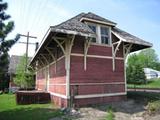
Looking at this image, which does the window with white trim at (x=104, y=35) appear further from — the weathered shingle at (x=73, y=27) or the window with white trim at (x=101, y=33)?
the weathered shingle at (x=73, y=27)

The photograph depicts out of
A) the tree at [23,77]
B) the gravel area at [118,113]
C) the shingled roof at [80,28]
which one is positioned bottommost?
the gravel area at [118,113]

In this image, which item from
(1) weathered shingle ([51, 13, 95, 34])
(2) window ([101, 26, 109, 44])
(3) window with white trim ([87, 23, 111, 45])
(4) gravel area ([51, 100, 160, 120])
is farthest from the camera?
(2) window ([101, 26, 109, 44])

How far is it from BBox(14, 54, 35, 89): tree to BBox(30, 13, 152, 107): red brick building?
15936 millimetres

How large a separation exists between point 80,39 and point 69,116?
Answer: 5151 mm

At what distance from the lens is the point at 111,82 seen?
14633mm

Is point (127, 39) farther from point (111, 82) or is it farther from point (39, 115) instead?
point (39, 115)

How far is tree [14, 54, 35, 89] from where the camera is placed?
30562 mm

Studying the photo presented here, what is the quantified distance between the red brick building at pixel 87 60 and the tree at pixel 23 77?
15936mm

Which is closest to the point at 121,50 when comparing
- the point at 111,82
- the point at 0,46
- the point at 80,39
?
the point at 111,82

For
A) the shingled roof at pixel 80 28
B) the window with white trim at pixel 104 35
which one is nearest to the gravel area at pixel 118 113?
the shingled roof at pixel 80 28

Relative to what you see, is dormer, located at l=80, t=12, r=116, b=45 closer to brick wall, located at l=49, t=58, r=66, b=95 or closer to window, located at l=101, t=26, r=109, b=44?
window, located at l=101, t=26, r=109, b=44

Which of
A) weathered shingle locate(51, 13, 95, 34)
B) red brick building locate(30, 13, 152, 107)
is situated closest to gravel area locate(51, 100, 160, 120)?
red brick building locate(30, 13, 152, 107)

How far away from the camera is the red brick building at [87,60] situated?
497 inches

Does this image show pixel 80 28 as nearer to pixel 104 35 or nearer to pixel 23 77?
pixel 104 35
